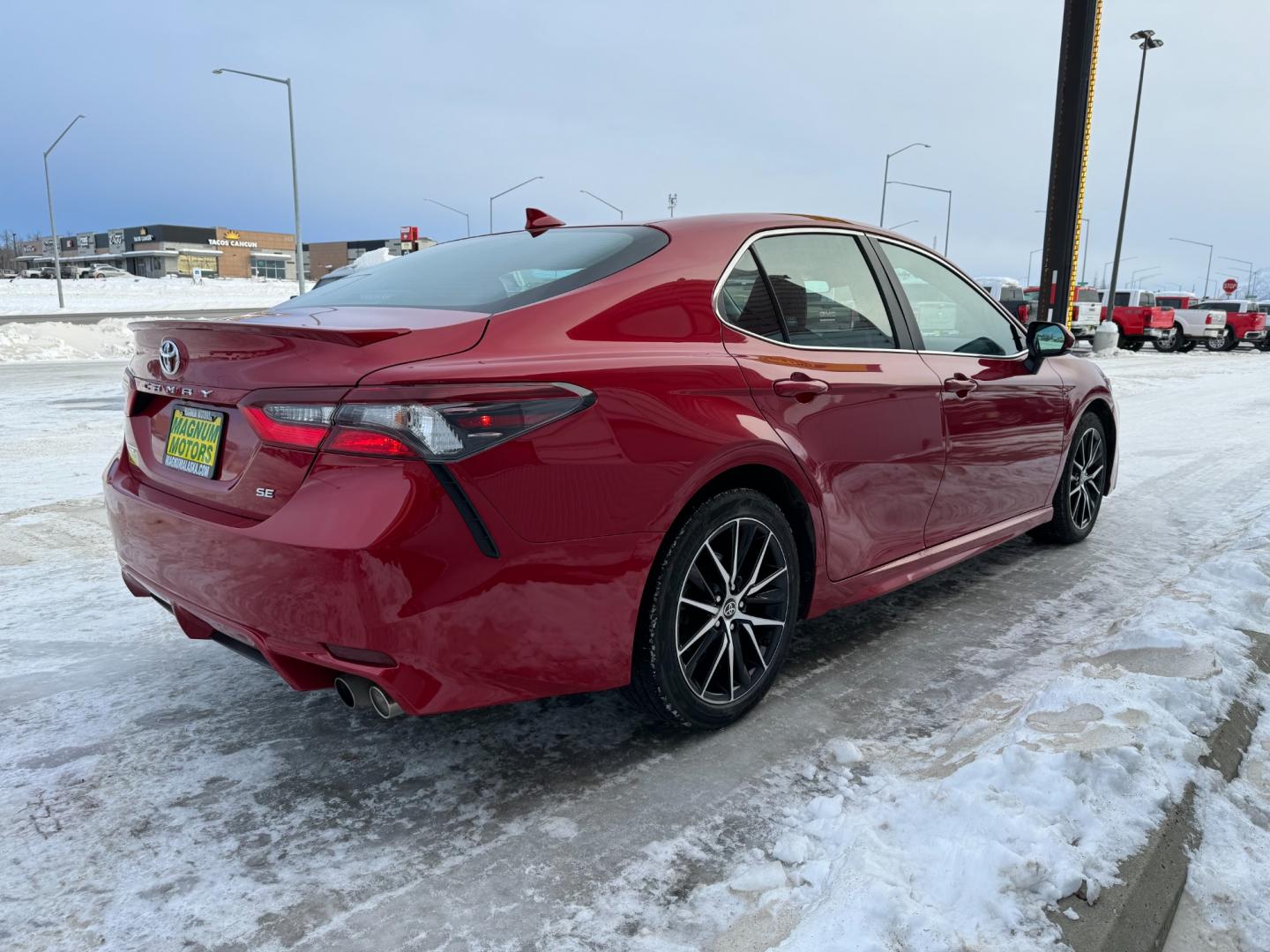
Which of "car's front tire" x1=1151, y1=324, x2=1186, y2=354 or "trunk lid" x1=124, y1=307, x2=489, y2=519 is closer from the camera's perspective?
"trunk lid" x1=124, y1=307, x2=489, y2=519

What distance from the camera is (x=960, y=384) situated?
12.3 ft

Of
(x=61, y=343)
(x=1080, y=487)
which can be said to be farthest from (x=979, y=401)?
(x=61, y=343)

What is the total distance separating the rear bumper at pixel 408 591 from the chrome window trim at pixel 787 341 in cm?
79

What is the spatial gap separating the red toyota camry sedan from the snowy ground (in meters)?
38.1

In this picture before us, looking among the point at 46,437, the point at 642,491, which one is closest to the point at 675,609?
the point at 642,491

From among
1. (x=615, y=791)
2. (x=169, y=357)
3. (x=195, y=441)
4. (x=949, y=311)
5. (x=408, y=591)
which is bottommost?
(x=615, y=791)

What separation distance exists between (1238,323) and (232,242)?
108 meters

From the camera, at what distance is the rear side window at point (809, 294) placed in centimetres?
299

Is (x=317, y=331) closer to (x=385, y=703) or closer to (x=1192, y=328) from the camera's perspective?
(x=385, y=703)

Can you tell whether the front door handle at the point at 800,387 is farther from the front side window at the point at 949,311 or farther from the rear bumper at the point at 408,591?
the front side window at the point at 949,311

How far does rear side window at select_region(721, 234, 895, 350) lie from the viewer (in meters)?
2.99

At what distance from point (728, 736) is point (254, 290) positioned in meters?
63.6

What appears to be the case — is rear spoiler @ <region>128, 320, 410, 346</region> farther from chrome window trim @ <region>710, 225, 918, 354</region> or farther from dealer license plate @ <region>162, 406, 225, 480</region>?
chrome window trim @ <region>710, 225, 918, 354</region>

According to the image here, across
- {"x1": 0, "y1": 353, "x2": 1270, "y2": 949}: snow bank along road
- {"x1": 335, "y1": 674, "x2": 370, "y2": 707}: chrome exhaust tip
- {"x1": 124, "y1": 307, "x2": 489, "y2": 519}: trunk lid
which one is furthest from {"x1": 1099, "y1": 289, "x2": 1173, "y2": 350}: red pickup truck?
{"x1": 335, "y1": 674, "x2": 370, "y2": 707}: chrome exhaust tip
